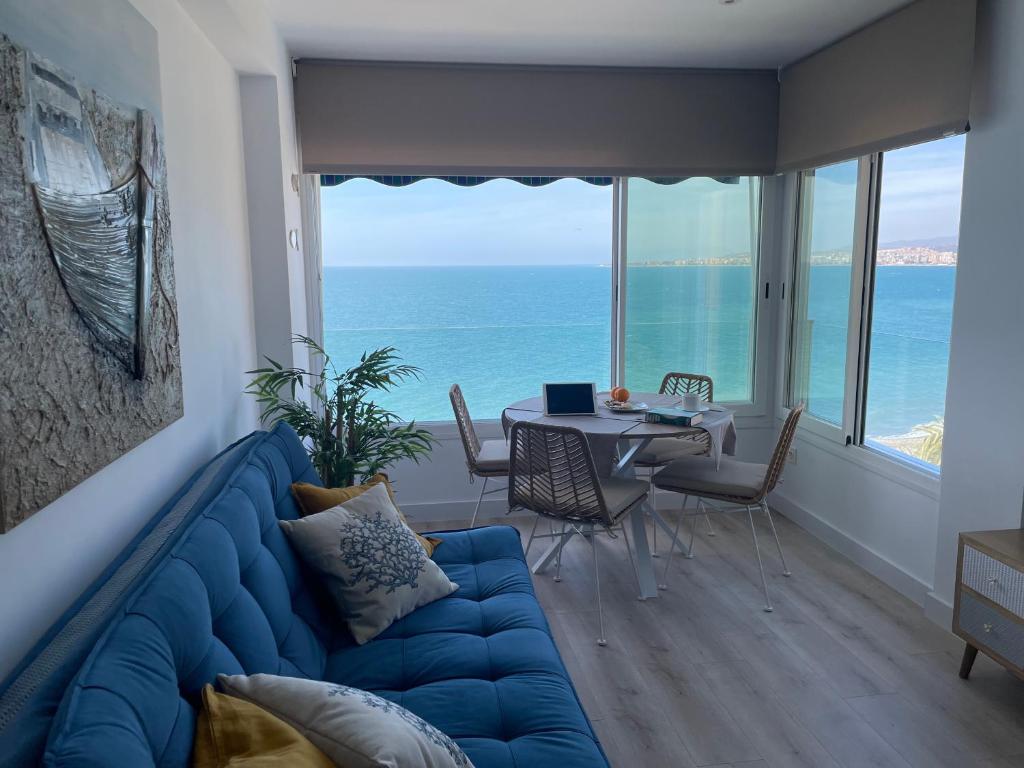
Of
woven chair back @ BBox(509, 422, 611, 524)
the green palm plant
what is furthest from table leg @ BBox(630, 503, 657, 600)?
the green palm plant

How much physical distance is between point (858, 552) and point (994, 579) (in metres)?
1.26

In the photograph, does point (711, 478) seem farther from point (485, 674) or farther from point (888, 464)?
point (485, 674)

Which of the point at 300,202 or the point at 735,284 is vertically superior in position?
the point at 300,202

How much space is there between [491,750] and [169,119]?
6.59 feet

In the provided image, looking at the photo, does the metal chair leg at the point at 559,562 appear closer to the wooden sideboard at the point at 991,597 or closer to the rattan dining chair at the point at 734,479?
the rattan dining chair at the point at 734,479

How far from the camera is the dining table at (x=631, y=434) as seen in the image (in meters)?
3.18

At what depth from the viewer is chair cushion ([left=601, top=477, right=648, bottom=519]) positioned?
309cm

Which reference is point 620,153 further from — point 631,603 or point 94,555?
point 94,555

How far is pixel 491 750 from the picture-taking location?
161cm

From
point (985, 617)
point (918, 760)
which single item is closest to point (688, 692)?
point (918, 760)

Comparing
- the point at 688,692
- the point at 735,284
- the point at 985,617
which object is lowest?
the point at 688,692

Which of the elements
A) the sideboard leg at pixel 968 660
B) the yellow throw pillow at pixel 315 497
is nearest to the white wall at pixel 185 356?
the yellow throw pillow at pixel 315 497

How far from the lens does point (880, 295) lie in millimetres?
3693

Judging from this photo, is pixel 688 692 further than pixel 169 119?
Yes
